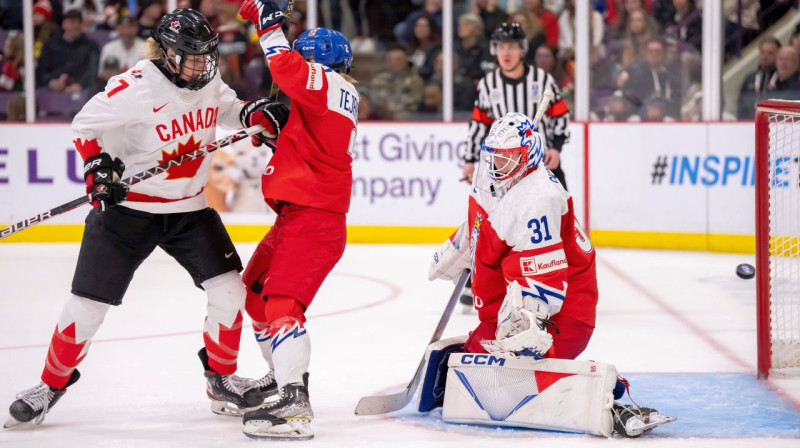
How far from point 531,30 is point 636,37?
0.75 m

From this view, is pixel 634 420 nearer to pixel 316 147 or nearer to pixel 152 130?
pixel 316 147

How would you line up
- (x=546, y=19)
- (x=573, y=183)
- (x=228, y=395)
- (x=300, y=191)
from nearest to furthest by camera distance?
(x=300, y=191) → (x=228, y=395) → (x=573, y=183) → (x=546, y=19)

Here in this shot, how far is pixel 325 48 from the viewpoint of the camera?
327cm

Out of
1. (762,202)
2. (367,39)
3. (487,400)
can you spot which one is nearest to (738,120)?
(367,39)

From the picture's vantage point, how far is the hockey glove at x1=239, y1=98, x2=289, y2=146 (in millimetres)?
3387

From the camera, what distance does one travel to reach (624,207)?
7.66m

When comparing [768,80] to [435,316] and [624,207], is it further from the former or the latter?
[435,316]

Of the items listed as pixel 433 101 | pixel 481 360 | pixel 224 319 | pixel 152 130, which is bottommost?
pixel 481 360

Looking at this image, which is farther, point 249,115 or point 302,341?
point 249,115

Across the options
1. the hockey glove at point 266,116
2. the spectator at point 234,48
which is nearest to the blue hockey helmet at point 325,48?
the hockey glove at point 266,116

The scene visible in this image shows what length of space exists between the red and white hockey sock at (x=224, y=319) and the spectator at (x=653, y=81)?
5040mm

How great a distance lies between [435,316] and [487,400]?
2.07 metres

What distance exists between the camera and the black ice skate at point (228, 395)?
11.5 feet

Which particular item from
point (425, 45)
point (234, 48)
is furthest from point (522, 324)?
point (234, 48)
